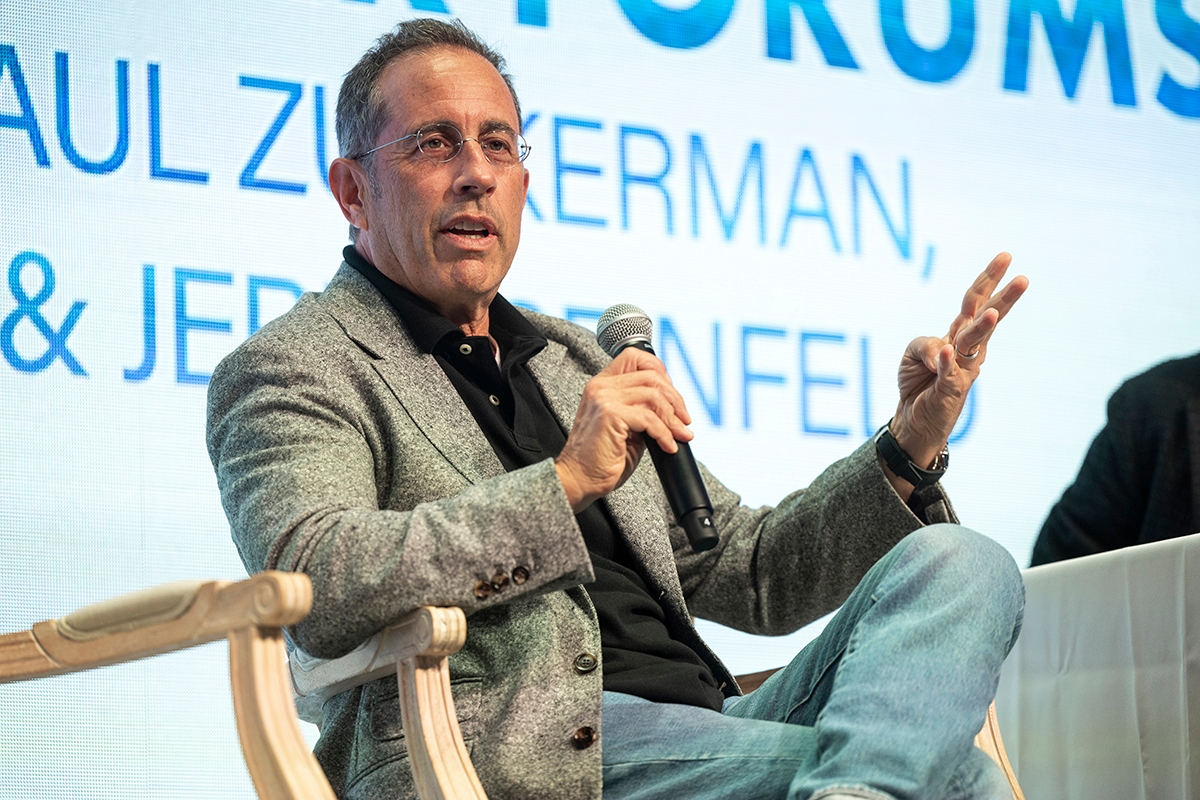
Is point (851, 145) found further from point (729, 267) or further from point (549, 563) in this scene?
point (549, 563)

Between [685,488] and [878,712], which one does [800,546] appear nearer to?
[685,488]

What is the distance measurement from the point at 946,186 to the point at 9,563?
6.70 feet

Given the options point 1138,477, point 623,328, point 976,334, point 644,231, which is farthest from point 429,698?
point 1138,477

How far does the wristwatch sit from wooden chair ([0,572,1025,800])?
713mm

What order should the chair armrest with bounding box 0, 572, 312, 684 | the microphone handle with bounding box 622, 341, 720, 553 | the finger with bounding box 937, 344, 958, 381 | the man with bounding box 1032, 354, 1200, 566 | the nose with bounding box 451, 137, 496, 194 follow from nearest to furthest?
the chair armrest with bounding box 0, 572, 312, 684 < the microphone handle with bounding box 622, 341, 720, 553 < the finger with bounding box 937, 344, 958, 381 < the nose with bounding box 451, 137, 496, 194 < the man with bounding box 1032, 354, 1200, 566

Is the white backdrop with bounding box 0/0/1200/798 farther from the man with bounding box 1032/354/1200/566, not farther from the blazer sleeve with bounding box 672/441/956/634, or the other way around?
the blazer sleeve with bounding box 672/441/956/634

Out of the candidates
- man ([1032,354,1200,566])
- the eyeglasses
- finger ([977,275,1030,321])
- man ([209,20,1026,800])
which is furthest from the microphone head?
man ([1032,354,1200,566])

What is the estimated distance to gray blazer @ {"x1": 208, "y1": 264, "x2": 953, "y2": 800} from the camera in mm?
1321

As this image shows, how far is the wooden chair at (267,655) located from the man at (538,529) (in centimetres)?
5

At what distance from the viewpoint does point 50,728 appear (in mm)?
2131

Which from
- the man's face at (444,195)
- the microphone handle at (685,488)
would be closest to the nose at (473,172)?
the man's face at (444,195)

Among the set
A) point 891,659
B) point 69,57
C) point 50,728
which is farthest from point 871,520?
point 69,57

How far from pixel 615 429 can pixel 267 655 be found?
43 centimetres

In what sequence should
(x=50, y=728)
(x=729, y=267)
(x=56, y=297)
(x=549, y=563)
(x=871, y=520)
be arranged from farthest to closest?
1. (x=729, y=267)
2. (x=56, y=297)
3. (x=50, y=728)
4. (x=871, y=520)
5. (x=549, y=563)
